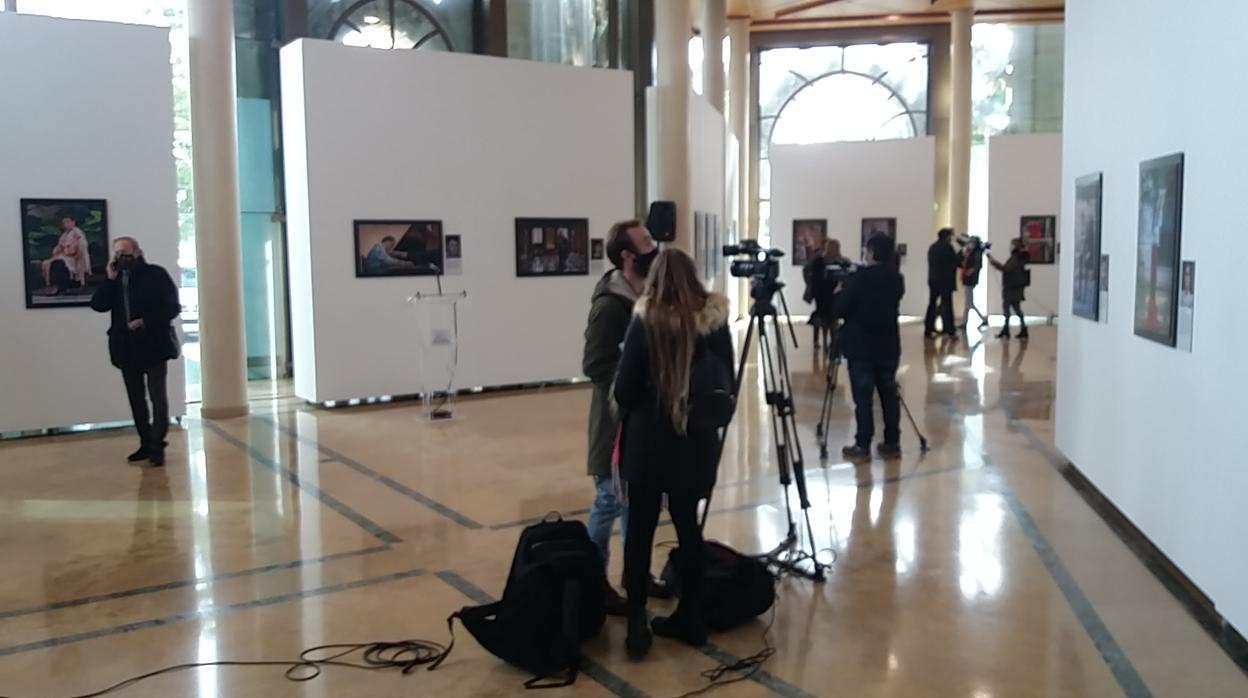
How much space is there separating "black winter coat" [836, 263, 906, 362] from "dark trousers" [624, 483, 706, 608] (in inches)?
164

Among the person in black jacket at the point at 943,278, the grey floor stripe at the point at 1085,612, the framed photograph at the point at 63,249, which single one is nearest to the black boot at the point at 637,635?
the grey floor stripe at the point at 1085,612

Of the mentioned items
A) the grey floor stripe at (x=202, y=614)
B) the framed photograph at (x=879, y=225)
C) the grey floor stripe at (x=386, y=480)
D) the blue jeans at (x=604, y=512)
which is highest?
the framed photograph at (x=879, y=225)

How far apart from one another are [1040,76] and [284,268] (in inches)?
731

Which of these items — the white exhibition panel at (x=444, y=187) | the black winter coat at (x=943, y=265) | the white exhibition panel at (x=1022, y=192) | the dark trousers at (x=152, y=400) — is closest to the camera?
the dark trousers at (x=152, y=400)

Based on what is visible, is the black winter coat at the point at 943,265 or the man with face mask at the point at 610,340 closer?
the man with face mask at the point at 610,340

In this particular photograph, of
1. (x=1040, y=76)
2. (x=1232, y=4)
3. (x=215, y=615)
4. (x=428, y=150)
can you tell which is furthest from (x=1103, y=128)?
(x=1040, y=76)

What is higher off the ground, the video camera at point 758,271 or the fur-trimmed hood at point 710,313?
the video camera at point 758,271

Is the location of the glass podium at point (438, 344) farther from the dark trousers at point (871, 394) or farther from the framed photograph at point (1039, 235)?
Result: the framed photograph at point (1039, 235)

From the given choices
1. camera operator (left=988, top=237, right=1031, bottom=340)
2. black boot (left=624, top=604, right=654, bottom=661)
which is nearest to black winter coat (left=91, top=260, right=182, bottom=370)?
black boot (left=624, top=604, right=654, bottom=661)

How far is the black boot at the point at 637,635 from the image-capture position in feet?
15.2

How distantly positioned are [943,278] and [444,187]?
9765 mm

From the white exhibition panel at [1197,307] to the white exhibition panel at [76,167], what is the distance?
27.8 ft

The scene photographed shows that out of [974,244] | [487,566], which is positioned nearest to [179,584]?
[487,566]

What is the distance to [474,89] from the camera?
1260 cm
